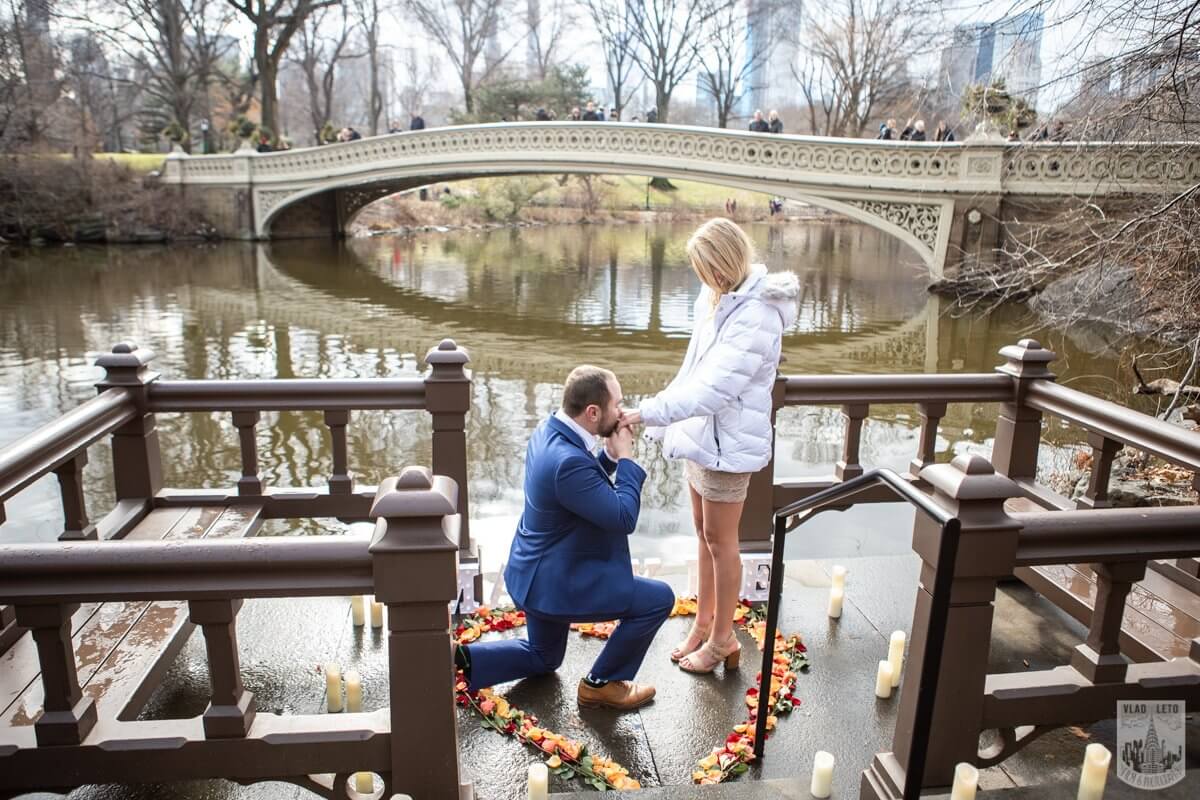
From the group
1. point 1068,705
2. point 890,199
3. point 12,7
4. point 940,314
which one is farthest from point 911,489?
point 12,7

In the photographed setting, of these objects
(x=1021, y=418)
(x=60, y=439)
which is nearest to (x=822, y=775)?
(x=1021, y=418)

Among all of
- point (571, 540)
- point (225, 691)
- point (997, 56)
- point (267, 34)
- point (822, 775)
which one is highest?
point (267, 34)

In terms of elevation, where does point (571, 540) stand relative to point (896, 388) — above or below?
below

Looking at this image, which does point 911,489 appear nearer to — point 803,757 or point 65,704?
point 803,757

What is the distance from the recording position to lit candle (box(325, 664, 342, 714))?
128 inches

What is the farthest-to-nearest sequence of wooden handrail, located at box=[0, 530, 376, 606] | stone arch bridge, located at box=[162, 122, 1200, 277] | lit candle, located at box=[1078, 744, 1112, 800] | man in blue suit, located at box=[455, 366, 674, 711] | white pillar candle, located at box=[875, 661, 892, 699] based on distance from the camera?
1. stone arch bridge, located at box=[162, 122, 1200, 277]
2. white pillar candle, located at box=[875, 661, 892, 699]
3. man in blue suit, located at box=[455, 366, 674, 711]
4. lit candle, located at box=[1078, 744, 1112, 800]
5. wooden handrail, located at box=[0, 530, 376, 606]

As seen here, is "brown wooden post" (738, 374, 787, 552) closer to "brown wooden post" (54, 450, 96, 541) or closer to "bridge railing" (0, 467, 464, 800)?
"bridge railing" (0, 467, 464, 800)

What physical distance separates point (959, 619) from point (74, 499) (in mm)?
3067

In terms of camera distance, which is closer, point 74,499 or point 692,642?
point 74,499

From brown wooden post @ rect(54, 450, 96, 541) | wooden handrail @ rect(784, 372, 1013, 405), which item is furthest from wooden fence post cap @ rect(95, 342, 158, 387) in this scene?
wooden handrail @ rect(784, 372, 1013, 405)

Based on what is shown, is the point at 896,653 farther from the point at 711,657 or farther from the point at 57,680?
the point at 57,680

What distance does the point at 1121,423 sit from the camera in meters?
3.61

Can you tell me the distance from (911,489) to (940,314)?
664 inches

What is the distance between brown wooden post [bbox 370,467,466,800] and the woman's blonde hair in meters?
1.34
